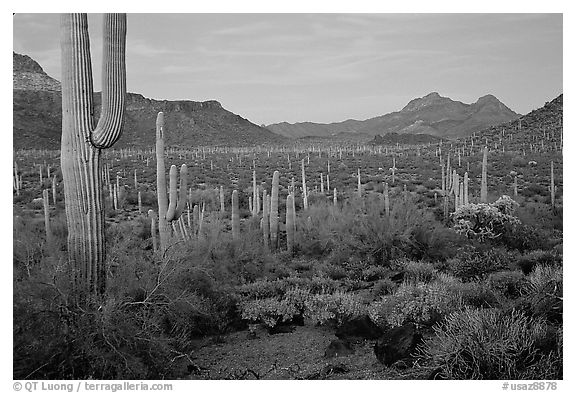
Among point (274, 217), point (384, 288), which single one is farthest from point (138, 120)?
point (384, 288)

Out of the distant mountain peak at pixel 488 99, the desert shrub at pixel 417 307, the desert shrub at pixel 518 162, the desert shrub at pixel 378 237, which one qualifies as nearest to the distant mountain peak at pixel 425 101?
the distant mountain peak at pixel 488 99

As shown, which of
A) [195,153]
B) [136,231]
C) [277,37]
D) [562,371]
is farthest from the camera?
[195,153]

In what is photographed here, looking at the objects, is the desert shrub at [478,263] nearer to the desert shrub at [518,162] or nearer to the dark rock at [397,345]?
the dark rock at [397,345]

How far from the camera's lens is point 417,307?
25.3ft

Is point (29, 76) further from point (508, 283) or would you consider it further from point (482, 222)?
point (482, 222)

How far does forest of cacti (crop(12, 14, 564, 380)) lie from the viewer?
19.5 feet

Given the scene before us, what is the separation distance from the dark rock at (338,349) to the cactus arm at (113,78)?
3.31 metres

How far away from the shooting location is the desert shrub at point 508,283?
8.55m

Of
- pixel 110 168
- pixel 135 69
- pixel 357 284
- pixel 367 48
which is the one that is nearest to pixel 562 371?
pixel 357 284

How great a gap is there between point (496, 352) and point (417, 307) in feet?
6.07

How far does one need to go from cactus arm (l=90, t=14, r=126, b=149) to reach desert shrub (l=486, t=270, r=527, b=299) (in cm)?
544

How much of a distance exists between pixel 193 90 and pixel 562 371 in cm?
668
